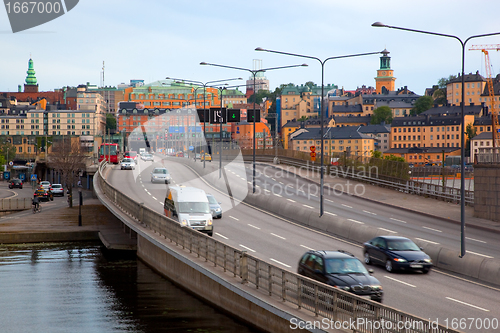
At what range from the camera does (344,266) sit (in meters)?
17.8

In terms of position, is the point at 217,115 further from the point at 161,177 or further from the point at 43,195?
the point at 43,195

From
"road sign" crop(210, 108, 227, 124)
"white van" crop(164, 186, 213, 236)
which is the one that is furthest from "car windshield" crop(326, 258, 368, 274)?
"road sign" crop(210, 108, 227, 124)

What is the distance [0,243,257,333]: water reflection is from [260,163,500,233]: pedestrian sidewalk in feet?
61.9

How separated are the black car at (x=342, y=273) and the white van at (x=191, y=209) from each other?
10809 millimetres

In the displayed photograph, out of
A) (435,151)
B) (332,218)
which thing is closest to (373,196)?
(332,218)

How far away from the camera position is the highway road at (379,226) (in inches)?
687

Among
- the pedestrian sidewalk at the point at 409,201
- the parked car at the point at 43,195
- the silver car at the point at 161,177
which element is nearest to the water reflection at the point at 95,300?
the pedestrian sidewalk at the point at 409,201

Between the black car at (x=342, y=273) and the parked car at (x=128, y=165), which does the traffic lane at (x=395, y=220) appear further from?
the parked car at (x=128, y=165)

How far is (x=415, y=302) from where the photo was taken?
1794 cm

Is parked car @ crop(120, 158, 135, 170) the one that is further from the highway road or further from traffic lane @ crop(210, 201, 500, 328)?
traffic lane @ crop(210, 201, 500, 328)

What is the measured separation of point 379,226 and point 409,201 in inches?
494

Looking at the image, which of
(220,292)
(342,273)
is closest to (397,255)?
(342,273)

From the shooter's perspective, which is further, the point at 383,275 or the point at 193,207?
the point at 193,207

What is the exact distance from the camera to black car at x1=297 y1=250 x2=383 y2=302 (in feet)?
54.9
